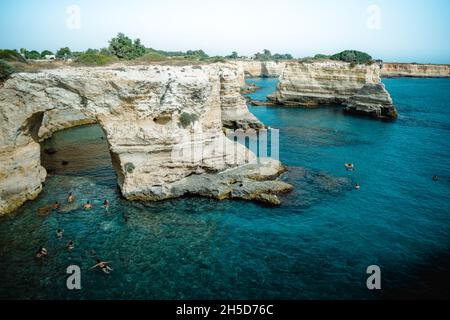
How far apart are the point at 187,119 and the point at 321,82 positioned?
58227 mm

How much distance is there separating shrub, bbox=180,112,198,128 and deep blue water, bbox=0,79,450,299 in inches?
253

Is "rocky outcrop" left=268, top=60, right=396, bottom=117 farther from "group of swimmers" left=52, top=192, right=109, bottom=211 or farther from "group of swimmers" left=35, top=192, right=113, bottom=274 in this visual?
"group of swimmers" left=35, top=192, right=113, bottom=274

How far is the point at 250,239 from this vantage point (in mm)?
22469

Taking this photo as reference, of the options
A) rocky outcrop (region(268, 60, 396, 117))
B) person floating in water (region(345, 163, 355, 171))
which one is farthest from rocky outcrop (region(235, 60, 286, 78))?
person floating in water (region(345, 163, 355, 171))

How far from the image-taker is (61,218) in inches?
972

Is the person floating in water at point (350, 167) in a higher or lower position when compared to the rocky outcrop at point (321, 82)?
lower

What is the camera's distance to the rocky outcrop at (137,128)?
2525 cm

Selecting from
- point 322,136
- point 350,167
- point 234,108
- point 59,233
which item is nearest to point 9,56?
point 59,233

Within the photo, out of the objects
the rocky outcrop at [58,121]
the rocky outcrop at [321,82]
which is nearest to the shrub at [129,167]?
the rocky outcrop at [58,121]

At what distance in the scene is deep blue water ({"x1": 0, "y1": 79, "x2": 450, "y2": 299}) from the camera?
17938 mm

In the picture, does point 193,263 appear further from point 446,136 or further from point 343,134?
point 446,136

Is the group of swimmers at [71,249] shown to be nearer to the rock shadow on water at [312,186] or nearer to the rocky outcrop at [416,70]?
the rock shadow on water at [312,186]

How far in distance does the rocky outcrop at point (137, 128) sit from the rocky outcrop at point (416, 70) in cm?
18135

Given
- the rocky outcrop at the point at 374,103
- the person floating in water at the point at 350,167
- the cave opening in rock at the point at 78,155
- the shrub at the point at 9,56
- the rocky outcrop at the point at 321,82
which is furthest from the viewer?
the rocky outcrop at the point at 321,82
